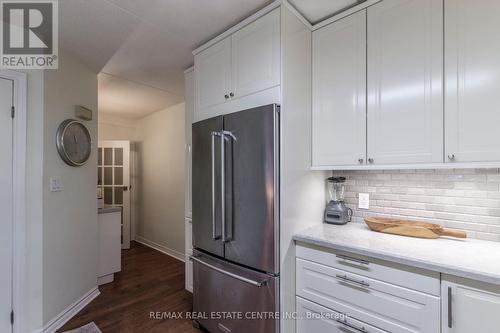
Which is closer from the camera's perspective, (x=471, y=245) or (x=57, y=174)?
(x=471, y=245)

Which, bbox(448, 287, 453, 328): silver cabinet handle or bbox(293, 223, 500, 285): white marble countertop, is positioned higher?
bbox(293, 223, 500, 285): white marble countertop

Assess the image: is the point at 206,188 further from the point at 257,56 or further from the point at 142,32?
the point at 142,32

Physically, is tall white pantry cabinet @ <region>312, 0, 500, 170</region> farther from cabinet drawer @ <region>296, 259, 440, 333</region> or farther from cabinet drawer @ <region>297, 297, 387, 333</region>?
cabinet drawer @ <region>297, 297, 387, 333</region>

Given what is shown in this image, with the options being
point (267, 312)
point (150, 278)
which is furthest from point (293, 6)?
point (150, 278)

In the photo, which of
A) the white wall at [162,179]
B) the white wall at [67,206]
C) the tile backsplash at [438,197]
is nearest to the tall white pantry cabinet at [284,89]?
the tile backsplash at [438,197]

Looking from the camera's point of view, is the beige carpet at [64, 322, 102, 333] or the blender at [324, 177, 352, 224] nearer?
the blender at [324, 177, 352, 224]

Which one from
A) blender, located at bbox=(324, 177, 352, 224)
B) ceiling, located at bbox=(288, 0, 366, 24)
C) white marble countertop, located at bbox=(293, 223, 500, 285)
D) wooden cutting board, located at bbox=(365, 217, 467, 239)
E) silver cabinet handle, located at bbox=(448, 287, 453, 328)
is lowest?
silver cabinet handle, located at bbox=(448, 287, 453, 328)

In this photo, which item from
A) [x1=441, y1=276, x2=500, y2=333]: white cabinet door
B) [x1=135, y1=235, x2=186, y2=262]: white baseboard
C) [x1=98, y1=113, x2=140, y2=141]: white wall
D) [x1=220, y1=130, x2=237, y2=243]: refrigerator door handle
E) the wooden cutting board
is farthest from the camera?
[x1=98, y1=113, x2=140, y2=141]: white wall

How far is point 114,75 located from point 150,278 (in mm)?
2507

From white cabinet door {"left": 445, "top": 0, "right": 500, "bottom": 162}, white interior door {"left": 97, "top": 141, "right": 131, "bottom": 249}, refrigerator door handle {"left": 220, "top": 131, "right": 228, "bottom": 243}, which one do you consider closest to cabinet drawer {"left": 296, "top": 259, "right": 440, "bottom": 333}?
refrigerator door handle {"left": 220, "top": 131, "right": 228, "bottom": 243}

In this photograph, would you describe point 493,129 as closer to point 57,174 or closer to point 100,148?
point 57,174

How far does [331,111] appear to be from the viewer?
1.80 m

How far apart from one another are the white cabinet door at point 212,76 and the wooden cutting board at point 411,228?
4.74ft

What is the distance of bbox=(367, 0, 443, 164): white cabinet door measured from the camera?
1405 millimetres
